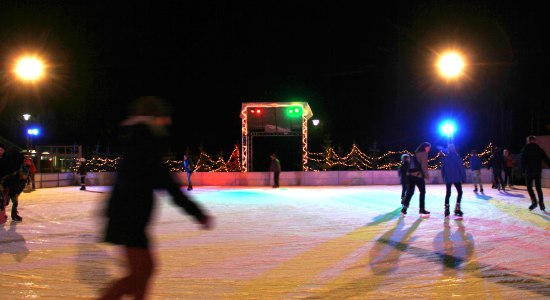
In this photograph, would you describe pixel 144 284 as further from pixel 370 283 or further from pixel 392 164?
pixel 392 164

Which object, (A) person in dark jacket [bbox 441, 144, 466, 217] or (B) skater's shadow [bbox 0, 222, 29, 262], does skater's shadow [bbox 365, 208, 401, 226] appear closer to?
(A) person in dark jacket [bbox 441, 144, 466, 217]

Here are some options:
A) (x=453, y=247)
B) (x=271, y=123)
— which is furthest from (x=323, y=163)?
(x=453, y=247)

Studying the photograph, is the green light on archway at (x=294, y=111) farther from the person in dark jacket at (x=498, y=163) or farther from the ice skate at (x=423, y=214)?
the ice skate at (x=423, y=214)

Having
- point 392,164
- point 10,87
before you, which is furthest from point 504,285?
point 10,87

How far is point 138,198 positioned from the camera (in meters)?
2.93

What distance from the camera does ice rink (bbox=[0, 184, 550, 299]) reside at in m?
4.41

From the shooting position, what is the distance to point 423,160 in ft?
32.2

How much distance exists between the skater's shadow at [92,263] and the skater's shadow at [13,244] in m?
0.73

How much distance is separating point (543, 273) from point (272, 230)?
14.3 feet

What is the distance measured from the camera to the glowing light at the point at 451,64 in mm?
14602

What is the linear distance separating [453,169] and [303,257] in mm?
4926

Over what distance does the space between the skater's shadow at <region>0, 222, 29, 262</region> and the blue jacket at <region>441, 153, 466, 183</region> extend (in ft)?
25.6

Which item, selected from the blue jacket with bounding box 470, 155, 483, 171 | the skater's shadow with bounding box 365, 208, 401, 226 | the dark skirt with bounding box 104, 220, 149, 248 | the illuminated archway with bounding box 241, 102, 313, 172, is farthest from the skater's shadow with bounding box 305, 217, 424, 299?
the illuminated archway with bounding box 241, 102, 313, 172

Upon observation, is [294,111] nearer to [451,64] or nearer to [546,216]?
[451,64]
